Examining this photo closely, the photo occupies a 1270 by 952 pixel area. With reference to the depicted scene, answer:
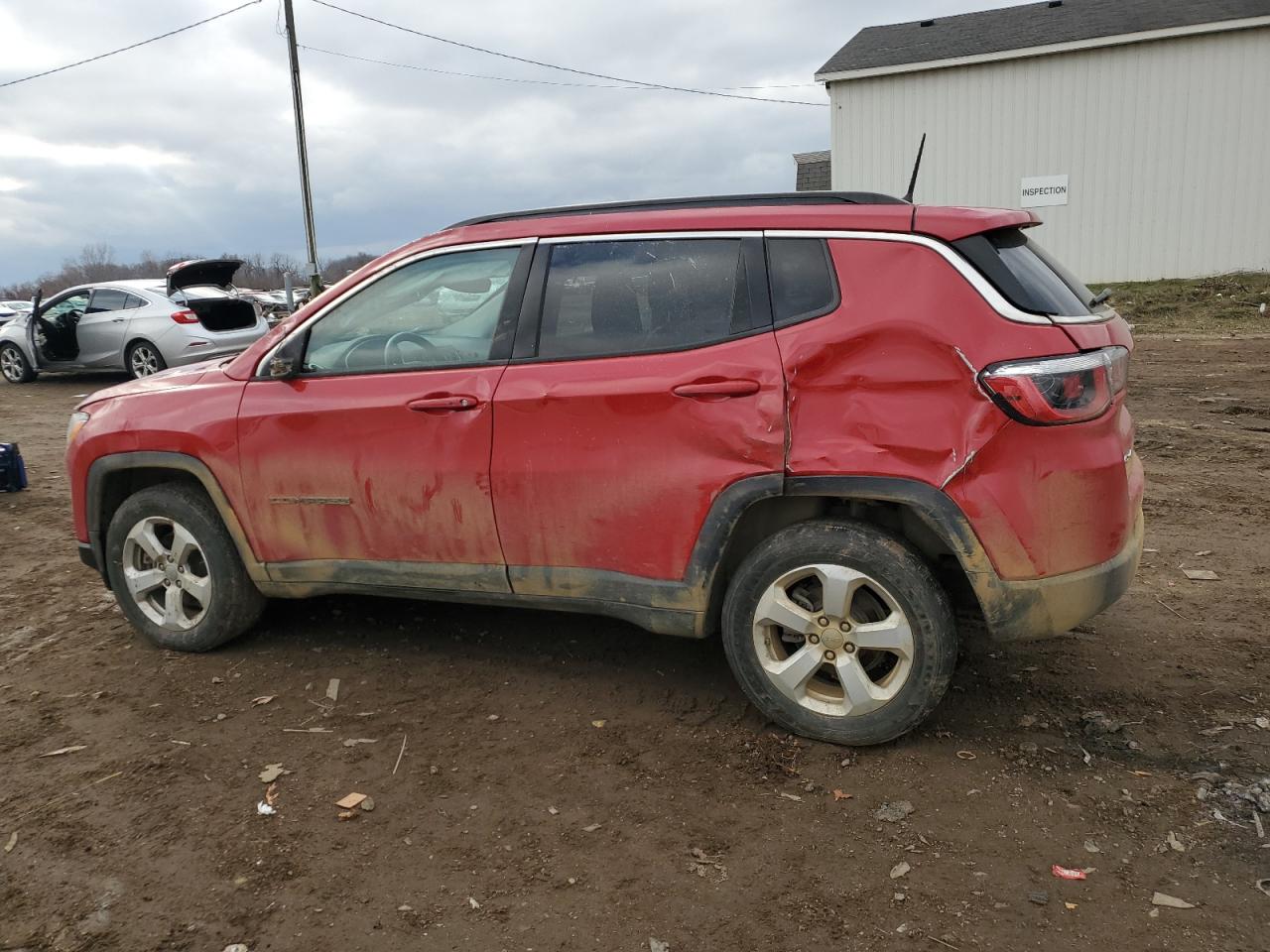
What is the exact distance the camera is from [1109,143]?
20.7 m

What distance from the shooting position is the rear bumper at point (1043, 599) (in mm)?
3188

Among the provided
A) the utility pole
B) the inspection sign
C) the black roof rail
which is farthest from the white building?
Answer: the black roof rail

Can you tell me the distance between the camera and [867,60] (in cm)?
2233

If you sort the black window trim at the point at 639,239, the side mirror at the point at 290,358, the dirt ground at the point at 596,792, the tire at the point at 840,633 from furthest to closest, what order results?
the side mirror at the point at 290,358
the black window trim at the point at 639,239
the tire at the point at 840,633
the dirt ground at the point at 596,792

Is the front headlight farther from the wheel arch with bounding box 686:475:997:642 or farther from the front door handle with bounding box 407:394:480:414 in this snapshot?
the wheel arch with bounding box 686:475:997:642

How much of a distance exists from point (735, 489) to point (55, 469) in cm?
791

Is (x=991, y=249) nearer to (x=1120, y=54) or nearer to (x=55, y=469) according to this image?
(x=55, y=469)

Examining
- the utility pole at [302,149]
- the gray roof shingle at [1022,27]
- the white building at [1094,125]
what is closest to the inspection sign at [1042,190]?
the white building at [1094,125]

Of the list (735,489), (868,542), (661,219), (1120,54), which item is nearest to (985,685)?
(868,542)

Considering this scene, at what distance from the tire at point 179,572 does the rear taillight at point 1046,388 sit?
3224 mm

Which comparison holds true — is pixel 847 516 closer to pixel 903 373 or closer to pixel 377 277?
pixel 903 373

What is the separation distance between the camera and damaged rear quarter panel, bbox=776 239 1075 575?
312 centimetres

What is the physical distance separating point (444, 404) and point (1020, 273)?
2067 mm

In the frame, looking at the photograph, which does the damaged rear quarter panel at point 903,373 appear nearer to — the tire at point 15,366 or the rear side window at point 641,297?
the rear side window at point 641,297
